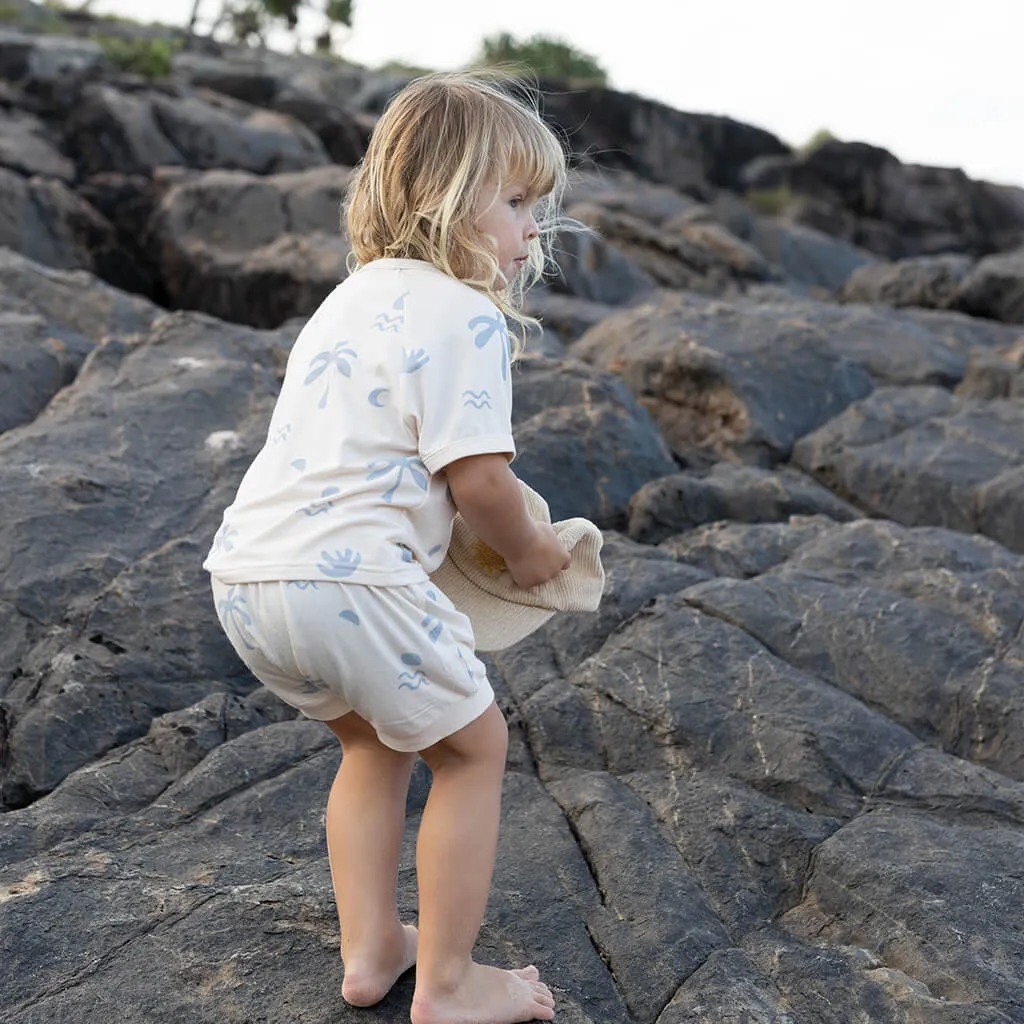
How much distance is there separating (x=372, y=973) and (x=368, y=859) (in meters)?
0.22

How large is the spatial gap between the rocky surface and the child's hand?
2.85 ft

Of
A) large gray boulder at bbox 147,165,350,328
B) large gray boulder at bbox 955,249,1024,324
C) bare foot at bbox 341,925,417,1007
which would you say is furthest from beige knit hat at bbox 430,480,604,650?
large gray boulder at bbox 955,249,1024,324

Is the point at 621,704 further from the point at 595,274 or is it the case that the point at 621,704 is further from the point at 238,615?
the point at 595,274

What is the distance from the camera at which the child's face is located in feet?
7.68

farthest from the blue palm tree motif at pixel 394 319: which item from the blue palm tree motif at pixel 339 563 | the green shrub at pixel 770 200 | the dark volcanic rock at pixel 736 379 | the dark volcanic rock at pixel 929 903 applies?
the green shrub at pixel 770 200

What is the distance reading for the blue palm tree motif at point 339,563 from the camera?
2.13m

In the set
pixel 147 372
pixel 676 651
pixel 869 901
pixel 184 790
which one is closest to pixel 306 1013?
pixel 184 790

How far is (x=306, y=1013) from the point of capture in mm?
2352

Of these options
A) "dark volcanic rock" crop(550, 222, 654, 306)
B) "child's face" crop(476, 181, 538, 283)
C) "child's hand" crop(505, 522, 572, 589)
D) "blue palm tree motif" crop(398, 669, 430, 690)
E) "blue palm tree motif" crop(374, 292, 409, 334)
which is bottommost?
"dark volcanic rock" crop(550, 222, 654, 306)

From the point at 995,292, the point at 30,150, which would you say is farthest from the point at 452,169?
the point at 30,150

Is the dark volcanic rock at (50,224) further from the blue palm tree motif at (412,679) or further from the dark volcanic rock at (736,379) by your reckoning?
the blue palm tree motif at (412,679)

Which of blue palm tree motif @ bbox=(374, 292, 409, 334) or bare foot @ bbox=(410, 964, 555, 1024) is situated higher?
blue palm tree motif @ bbox=(374, 292, 409, 334)

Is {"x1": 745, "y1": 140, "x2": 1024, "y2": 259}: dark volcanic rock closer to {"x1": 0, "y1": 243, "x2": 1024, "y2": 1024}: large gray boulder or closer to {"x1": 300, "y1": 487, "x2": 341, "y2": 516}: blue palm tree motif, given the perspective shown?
{"x1": 0, "y1": 243, "x2": 1024, "y2": 1024}: large gray boulder

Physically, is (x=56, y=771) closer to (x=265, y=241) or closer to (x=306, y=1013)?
(x=306, y=1013)
